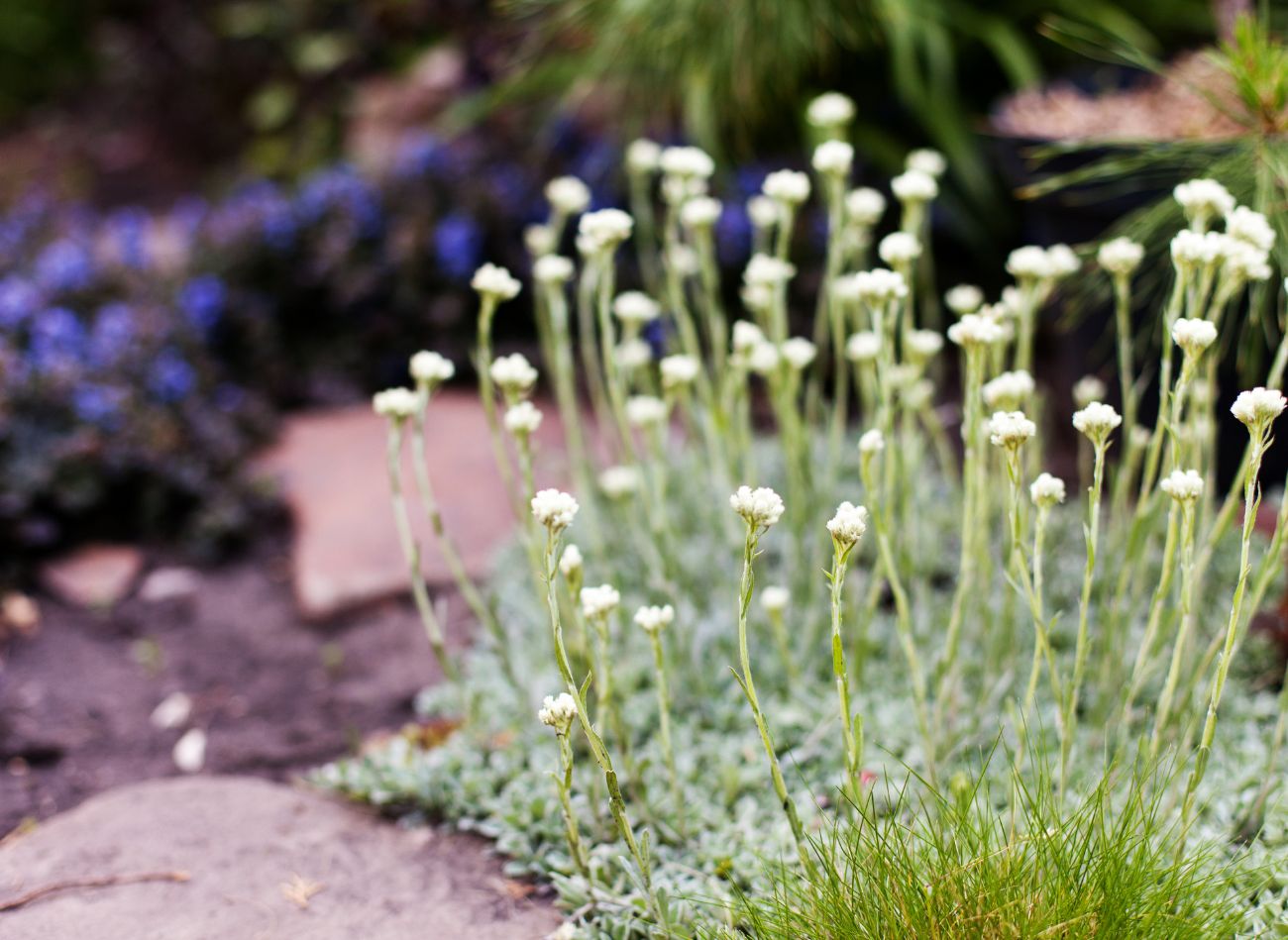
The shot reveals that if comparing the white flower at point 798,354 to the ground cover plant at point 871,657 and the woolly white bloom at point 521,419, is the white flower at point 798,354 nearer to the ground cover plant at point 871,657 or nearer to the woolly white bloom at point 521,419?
the ground cover plant at point 871,657

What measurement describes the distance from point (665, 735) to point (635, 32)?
220 centimetres

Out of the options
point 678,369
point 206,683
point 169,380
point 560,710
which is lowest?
point 206,683

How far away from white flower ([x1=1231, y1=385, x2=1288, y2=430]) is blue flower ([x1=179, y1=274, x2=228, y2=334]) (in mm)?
3162

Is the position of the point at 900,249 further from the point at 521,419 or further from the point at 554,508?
the point at 554,508

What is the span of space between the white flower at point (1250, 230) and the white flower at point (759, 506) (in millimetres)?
852

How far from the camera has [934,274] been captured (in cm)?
388

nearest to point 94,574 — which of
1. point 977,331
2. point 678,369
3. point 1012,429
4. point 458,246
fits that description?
point 458,246

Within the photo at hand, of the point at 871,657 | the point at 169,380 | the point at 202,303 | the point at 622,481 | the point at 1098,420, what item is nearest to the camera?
the point at 1098,420

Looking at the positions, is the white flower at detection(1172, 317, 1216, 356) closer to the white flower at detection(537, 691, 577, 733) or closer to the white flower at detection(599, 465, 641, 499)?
the white flower at detection(537, 691, 577, 733)

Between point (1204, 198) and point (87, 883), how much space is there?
76.7 inches

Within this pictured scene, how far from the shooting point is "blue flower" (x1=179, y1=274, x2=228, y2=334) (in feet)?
12.1

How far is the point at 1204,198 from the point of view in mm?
1656

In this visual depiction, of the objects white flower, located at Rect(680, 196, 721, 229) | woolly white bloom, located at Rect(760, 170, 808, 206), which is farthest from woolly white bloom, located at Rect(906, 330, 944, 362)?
white flower, located at Rect(680, 196, 721, 229)

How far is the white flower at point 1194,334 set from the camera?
1415 mm
